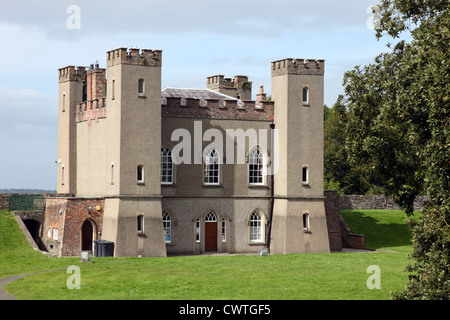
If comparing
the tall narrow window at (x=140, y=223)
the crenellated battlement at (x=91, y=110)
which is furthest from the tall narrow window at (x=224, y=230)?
the crenellated battlement at (x=91, y=110)

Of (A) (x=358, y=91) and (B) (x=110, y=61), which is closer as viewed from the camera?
(A) (x=358, y=91)

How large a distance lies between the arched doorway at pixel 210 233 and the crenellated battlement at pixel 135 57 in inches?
375

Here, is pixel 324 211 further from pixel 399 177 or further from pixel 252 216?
pixel 399 177

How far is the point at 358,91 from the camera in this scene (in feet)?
112

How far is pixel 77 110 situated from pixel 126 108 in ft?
25.0

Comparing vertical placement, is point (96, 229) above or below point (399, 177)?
below

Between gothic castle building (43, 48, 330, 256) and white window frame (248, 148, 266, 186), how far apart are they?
0.20 feet

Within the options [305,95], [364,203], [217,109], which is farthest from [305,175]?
[364,203]

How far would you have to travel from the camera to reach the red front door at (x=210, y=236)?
4759cm

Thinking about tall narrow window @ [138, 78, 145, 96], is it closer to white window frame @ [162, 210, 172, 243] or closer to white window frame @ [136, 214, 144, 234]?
white window frame @ [136, 214, 144, 234]

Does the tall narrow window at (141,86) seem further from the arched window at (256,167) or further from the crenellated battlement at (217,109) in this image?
the arched window at (256,167)

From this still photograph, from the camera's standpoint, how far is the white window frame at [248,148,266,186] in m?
48.5
